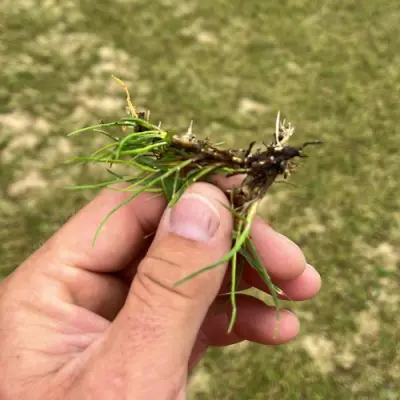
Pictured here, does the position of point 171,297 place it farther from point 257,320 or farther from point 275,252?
point 257,320

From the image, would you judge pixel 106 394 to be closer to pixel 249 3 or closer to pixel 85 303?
pixel 85 303

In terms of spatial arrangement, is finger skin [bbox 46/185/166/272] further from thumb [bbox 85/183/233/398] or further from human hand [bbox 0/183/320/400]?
thumb [bbox 85/183/233/398]

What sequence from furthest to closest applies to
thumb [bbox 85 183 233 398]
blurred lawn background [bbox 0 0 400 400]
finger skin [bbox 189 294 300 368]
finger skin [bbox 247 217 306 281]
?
blurred lawn background [bbox 0 0 400 400] → finger skin [bbox 189 294 300 368] → finger skin [bbox 247 217 306 281] → thumb [bbox 85 183 233 398]

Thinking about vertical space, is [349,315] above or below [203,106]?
below

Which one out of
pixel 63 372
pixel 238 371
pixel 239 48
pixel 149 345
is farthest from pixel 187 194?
pixel 239 48

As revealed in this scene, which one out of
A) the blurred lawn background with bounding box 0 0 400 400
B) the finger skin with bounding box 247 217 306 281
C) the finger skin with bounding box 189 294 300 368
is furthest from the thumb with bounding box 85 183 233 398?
the blurred lawn background with bounding box 0 0 400 400

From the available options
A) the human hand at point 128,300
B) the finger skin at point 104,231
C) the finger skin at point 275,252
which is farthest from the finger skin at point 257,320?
the finger skin at point 104,231

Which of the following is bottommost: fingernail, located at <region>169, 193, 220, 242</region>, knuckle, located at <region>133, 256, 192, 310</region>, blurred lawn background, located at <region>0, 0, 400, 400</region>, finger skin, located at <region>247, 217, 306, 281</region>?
blurred lawn background, located at <region>0, 0, 400, 400</region>

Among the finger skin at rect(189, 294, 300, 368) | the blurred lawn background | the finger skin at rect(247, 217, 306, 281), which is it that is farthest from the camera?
the blurred lawn background
